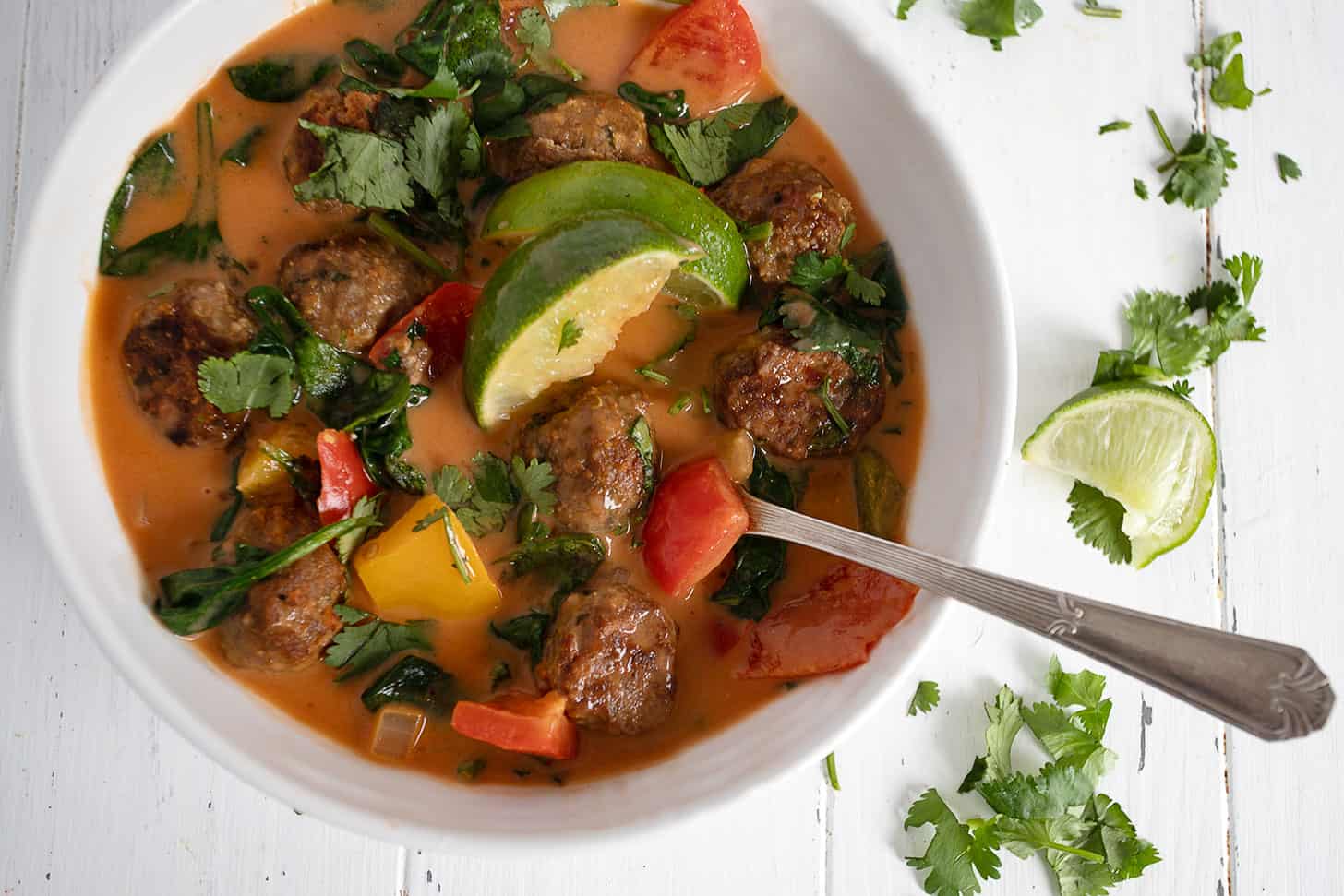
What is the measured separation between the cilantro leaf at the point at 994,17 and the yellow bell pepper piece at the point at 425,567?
103 inches

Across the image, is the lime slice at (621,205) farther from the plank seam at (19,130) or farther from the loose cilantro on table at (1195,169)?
the loose cilantro on table at (1195,169)

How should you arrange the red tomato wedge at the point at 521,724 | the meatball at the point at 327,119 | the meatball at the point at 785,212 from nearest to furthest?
the red tomato wedge at the point at 521,724
the meatball at the point at 327,119
the meatball at the point at 785,212

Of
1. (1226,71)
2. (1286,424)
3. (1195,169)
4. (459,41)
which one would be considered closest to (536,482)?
(459,41)

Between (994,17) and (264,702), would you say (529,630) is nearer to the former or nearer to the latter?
(264,702)

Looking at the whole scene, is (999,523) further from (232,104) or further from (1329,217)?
(232,104)

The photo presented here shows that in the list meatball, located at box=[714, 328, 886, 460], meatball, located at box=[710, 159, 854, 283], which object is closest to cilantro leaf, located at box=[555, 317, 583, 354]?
meatball, located at box=[714, 328, 886, 460]

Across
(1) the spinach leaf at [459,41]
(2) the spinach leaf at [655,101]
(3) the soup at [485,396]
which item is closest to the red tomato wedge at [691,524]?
(3) the soup at [485,396]

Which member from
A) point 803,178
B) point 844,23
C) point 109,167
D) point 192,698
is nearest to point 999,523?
point 803,178

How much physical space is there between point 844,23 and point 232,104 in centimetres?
193

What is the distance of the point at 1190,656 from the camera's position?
249cm

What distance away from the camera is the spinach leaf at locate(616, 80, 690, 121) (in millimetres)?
3549

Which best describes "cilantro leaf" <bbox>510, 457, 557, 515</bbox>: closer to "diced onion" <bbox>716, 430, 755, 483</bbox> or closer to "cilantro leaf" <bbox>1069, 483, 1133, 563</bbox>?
"diced onion" <bbox>716, 430, 755, 483</bbox>

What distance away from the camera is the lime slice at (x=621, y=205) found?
10.2 feet

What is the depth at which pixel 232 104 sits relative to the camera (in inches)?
135
